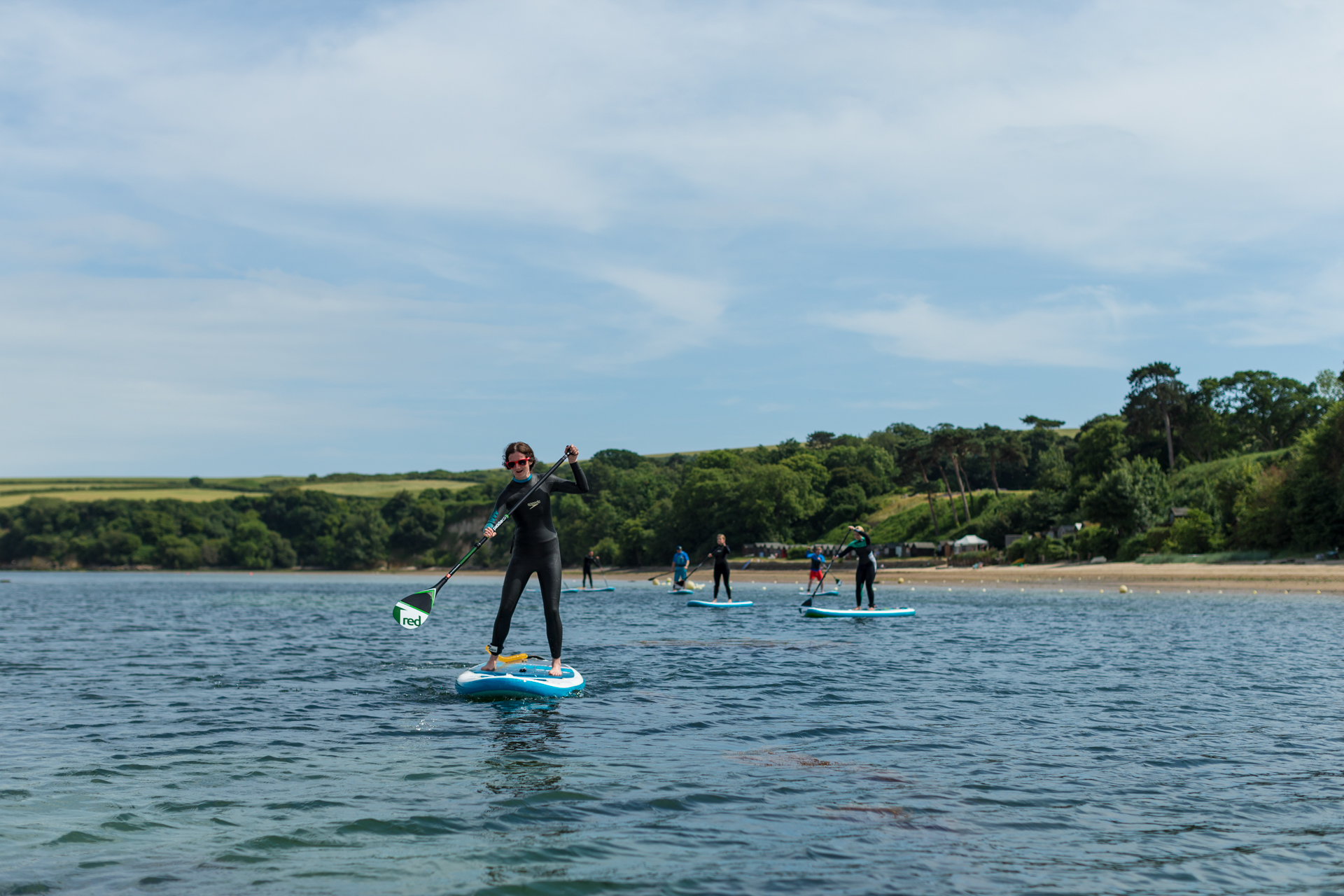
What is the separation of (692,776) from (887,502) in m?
111

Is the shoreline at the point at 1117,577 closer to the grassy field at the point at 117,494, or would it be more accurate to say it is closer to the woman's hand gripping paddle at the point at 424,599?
the woman's hand gripping paddle at the point at 424,599

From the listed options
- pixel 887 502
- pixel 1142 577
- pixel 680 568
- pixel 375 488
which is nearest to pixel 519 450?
pixel 680 568

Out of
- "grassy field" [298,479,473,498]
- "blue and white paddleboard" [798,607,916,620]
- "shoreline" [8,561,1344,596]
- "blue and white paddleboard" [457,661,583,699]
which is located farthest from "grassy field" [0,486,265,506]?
"blue and white paddleboard" [457,661,583,699]

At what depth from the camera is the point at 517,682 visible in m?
12.4

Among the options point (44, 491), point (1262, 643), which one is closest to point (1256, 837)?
point (1262, 643)

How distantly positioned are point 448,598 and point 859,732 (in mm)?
51140

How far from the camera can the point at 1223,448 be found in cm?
9600

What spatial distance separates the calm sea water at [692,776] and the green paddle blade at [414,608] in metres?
1.02

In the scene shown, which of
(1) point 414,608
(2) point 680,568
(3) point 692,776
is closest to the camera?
(3) point 692,776

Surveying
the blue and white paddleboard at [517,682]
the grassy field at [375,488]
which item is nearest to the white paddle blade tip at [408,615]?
the blue and white paddleboard at [517,682]

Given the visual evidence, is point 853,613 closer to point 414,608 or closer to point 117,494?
point 414,608

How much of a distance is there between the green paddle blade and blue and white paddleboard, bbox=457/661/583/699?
37.7 inches

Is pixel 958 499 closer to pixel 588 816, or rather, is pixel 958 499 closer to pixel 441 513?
pixel 441 513

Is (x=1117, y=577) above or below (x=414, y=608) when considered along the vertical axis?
below
